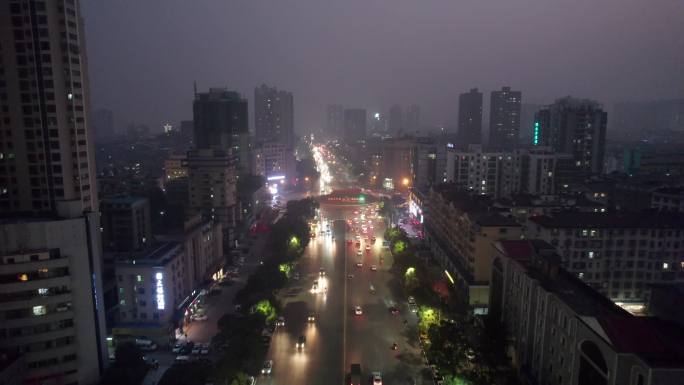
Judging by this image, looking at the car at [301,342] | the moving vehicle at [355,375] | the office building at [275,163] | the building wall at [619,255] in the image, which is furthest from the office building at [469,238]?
the office building at [275,163]

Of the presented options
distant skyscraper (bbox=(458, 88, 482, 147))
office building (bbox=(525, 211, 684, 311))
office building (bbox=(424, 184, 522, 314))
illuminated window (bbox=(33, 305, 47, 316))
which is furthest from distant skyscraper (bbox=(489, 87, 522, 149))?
illuminated window (bbox=(33, 305, 47, 316))

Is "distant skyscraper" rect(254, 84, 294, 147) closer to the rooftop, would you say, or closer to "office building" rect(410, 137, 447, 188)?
"office building" rect(410, 137, 447, 188)

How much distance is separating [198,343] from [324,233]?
76.6 feet

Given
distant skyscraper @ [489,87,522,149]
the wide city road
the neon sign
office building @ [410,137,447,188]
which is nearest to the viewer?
the wide city road

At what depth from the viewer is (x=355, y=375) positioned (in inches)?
705

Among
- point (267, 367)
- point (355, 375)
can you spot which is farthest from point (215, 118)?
point (355, 375)

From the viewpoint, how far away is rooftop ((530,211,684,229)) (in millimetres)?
25047

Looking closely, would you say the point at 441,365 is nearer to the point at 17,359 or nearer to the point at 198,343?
the point at 198,343

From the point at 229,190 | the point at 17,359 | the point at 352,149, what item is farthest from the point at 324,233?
the point at 352,149

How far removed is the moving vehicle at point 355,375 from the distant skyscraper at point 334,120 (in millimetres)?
174697

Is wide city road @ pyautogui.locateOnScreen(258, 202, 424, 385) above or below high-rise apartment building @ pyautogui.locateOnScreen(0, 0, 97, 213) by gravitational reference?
below

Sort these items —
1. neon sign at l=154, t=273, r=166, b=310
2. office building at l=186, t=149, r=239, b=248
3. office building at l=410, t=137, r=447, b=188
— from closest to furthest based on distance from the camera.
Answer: neon sign at l=154, t=273, r=166, b=310 < office building at l=186, t=149, r=239, b=248 < office building at l=410, t=137, r=447, b=188

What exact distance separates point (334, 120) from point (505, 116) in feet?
365

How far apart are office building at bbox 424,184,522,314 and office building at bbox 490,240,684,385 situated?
11.3 feet
